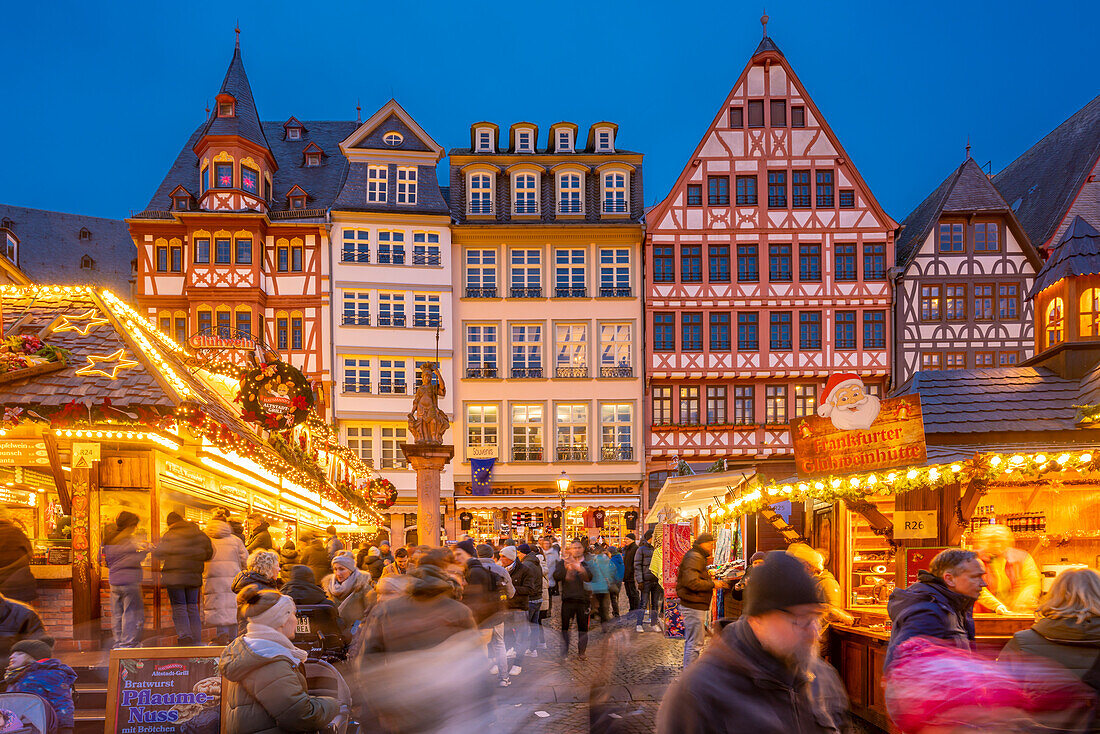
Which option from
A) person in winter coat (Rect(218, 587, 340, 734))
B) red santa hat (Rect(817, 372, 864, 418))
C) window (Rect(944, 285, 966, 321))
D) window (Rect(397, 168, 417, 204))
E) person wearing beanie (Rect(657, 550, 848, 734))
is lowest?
person in winter coat (Rect(218, 587, 340, 734))

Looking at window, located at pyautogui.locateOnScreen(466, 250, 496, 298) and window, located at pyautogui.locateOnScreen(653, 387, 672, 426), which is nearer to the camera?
window, located at pyautogui.locateOnScreen(653, 387, 672, 426)

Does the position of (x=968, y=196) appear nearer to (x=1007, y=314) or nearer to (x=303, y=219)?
(x=1007, y=314)

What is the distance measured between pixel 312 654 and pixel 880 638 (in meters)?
4.98

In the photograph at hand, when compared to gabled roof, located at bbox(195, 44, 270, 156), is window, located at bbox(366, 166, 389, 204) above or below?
below

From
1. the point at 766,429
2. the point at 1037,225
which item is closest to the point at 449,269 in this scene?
the point at 766,429

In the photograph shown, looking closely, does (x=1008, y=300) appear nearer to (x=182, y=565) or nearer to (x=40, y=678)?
(x=182, y=565)

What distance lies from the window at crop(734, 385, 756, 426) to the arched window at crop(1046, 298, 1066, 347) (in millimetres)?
17197

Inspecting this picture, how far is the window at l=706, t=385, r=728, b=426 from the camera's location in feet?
99.9

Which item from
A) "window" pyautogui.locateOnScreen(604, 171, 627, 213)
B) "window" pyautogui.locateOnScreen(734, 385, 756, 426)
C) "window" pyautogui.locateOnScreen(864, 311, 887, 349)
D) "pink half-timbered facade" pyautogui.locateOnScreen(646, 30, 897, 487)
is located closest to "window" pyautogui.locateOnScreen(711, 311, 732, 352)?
"pink half-timbered facade" pyautogui.locateOnScreen(646, 30, 897, 487)

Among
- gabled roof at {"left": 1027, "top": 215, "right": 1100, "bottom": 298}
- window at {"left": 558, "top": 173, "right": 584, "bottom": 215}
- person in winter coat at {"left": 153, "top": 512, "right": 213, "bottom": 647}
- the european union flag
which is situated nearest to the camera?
person in winter coat at {"left": 153, "top": 512, "right": 213, "bottom": 647}

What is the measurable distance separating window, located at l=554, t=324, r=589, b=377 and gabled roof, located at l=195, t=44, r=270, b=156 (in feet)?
42.0

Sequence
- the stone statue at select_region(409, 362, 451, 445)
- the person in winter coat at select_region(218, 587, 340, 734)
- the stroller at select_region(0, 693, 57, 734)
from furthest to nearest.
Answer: the stone statue at select_region(409, 362, 451, 445)
the stroller at select_region(0, 693, 57, 734)
the person in winter coat at select_region(218, 587, 340, 734)

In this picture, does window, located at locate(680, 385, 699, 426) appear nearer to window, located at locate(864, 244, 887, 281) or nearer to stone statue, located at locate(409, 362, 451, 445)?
window, located at locate(864, 244, 887, 281)

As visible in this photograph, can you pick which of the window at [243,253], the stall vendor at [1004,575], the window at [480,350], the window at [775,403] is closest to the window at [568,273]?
the window at [480,350]
